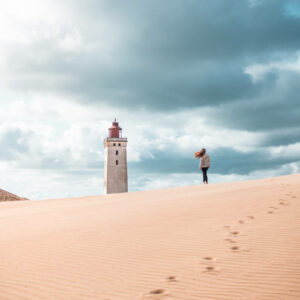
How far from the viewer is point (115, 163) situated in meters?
43.8

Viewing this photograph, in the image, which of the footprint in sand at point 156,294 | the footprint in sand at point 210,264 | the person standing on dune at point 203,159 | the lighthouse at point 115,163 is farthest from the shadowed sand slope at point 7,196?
the footprint in sand at point 156,294

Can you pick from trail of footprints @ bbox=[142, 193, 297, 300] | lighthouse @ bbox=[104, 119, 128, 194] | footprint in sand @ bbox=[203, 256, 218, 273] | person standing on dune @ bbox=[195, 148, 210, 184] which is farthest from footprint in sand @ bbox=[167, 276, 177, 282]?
lighthouse @ bbox=[104, 119, 128, 194]

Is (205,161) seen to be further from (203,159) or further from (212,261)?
(212,261)

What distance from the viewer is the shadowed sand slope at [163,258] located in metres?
4.06

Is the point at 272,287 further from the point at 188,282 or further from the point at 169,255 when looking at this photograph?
the point at 169,255

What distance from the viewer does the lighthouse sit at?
4315 cm

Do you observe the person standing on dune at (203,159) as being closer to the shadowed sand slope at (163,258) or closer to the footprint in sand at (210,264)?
the shadowed sand slope at (163,258)

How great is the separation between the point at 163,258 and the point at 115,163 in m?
38.9

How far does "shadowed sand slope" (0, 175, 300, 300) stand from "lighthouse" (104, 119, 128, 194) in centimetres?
3452

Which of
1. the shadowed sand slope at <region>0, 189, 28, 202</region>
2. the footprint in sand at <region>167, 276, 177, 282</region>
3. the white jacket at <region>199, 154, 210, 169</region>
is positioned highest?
the shadowed sand slope at <region>0, 189, 28, 202</region>

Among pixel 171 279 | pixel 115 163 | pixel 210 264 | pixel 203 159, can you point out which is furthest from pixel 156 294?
pixel 115 163

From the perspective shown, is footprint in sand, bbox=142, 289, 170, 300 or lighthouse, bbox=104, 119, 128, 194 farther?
lighthouse, bbox=104, 119, 128, 194

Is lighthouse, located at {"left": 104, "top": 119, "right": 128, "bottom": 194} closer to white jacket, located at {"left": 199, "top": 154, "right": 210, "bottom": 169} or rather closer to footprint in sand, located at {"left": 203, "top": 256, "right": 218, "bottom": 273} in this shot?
white jacket, located at {"left": 199, "top": 154, "right": 210, "bottom": 169}

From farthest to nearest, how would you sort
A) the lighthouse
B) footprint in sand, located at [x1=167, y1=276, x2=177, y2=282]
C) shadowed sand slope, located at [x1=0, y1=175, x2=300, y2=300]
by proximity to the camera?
the lighthouse
footprint in sand, located at [x1=167, y1=276, x2=177, y2=282]
shadowed sand slope, located at [x1=0, y1=175, x2=300, y2=300]
